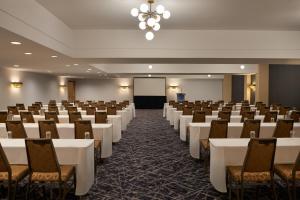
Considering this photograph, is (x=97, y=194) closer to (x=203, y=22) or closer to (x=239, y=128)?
Result: (x=239, y=128)

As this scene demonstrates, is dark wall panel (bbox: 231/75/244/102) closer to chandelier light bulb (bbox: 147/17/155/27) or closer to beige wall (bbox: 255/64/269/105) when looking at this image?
beige wall (bbox: 255/64/269/105)

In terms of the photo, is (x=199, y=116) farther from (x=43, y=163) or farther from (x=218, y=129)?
(x=43, y=163)

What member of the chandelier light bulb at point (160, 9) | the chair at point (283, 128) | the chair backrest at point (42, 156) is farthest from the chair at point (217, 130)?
the chair backrest at point (42, 156)

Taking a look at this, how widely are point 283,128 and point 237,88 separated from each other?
1857cm

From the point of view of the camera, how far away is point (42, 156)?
3615mm

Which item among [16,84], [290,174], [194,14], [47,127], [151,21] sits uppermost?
[194,14]

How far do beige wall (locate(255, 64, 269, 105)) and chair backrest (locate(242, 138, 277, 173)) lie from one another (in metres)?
11.9

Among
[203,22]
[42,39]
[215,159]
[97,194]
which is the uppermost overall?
[203,22]

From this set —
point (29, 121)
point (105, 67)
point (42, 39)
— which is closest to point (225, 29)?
point (42, 39)

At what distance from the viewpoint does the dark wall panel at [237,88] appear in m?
23.5

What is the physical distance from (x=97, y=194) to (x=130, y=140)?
456cm

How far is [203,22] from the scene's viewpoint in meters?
7.99

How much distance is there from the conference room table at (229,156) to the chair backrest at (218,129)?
1437mm

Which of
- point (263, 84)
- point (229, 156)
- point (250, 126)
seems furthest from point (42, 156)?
point (263, 84)
